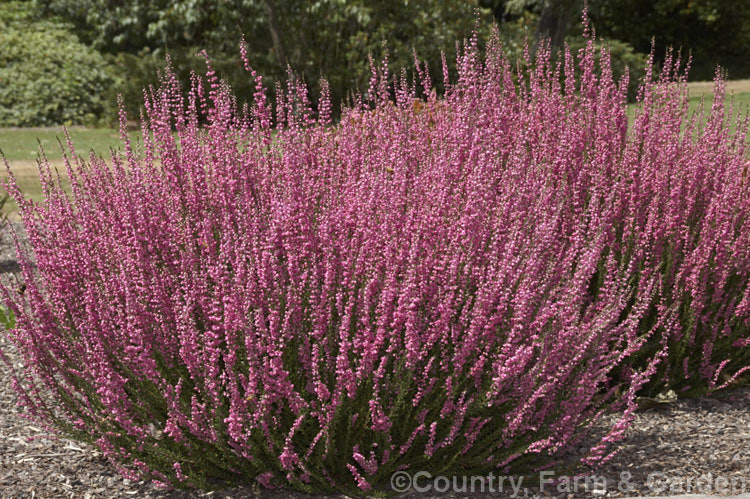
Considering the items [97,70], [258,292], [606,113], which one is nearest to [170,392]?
[258,292]

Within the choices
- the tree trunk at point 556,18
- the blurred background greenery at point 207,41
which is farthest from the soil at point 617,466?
the tree trunk at point 556,18

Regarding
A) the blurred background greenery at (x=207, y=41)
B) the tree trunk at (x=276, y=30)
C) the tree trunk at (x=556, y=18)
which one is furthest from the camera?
the tree trunk at (x=556, y=18)

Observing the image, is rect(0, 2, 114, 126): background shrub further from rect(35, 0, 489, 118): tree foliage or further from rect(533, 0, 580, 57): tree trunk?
rect(533, 0, 580, 57): tree trunk

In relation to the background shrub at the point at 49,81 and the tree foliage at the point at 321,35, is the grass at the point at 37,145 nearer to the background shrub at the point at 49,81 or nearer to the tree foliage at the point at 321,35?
the background shrub at the point at 49,81

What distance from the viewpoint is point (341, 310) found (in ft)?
9.91

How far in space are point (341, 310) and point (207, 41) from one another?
17652mm

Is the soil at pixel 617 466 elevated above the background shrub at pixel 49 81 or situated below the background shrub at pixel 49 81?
below

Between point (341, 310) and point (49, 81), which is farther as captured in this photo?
point (49, 81)

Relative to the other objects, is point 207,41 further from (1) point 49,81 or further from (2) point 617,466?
(2) point 617,466

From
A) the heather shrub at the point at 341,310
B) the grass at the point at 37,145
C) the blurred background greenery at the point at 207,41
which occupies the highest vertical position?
the blurred background greenery at the point at 207,41

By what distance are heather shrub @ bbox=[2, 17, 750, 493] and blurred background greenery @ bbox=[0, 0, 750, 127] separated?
10.1m

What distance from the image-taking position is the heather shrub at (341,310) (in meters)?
2.93

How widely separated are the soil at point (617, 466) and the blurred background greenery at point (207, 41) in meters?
10.6

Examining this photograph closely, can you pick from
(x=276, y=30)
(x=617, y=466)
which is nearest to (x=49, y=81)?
(x=276, y=30)
